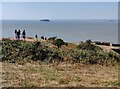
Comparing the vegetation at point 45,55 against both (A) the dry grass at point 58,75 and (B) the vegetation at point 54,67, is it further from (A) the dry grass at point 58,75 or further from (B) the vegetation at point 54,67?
(A) the dry grass at point 58,75

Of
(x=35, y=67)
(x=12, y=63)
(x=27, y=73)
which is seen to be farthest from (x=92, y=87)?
(x=12, y=63)

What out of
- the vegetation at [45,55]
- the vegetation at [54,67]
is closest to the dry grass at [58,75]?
the vegetation at [54,67]

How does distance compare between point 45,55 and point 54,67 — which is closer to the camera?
point 54,67

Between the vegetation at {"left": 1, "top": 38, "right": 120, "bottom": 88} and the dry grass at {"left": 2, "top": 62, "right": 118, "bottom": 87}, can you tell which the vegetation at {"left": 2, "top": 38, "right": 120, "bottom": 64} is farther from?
the dry grass at {"left": 2, "top": 62, "right": 118, "bottom": 87}

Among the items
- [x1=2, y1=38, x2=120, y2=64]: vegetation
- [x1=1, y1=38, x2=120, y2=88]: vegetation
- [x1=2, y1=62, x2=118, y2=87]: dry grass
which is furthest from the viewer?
[x1=2, y1=38, x2=120, y2=64]: vegetation

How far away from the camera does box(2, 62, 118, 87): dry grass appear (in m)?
14.4

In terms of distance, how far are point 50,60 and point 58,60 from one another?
551 millimetres

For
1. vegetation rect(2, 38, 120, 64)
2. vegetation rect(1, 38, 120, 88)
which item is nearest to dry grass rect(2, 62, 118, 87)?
vegetation rect(1, 38, 120, 88)

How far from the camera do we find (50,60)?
20.7m

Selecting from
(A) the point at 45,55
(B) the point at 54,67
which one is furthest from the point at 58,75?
(A) the point at 45,55

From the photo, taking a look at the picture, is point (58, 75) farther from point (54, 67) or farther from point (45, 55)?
point (45, 55)

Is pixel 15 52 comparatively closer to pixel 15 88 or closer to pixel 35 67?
pixel 35 67

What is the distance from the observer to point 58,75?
53.1 ft

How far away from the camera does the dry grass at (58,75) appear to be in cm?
1445
